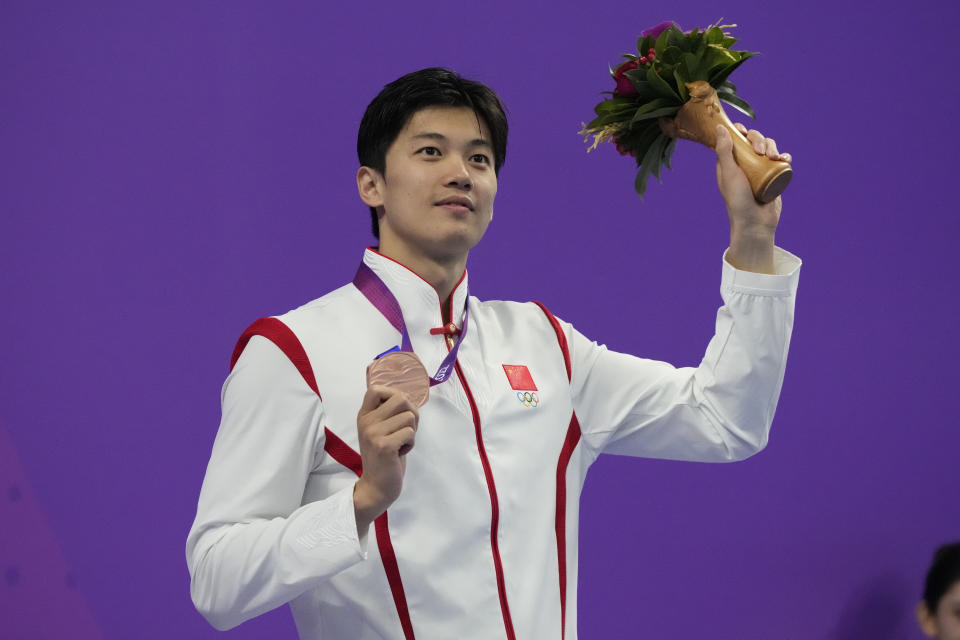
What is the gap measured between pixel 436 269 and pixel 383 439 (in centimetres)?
48

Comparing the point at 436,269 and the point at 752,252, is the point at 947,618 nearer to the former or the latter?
the point at 752,252

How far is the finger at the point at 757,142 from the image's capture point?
5.20 ft

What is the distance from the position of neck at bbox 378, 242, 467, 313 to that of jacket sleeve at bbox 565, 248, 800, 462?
235mm

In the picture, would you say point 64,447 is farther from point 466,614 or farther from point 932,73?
point 932,73

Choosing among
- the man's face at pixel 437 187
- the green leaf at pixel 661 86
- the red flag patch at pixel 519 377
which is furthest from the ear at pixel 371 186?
the green leaf at pixel 661 86

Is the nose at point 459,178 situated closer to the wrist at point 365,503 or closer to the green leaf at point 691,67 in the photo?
the green leaf at point 691,67

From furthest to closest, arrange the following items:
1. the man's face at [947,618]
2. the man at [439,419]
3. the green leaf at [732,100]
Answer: the man's face at [947,618] < the green leaf at [732,100] < the man at [439,419]

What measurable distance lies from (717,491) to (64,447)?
5.17 feet

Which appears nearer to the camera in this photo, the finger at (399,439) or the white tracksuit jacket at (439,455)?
the finger at (399,439)

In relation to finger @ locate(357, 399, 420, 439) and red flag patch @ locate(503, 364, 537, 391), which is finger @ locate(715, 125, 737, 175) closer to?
red flag patch @ locate(503, 364, 537, 391)

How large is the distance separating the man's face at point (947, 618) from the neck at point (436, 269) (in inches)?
64.5

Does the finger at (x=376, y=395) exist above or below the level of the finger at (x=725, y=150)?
below

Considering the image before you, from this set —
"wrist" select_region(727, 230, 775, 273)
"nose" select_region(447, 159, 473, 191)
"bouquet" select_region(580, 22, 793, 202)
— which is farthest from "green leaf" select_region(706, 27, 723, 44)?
"nose" select_region(447, 159, 473, 191)

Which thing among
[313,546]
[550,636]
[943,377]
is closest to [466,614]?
[550,636]
